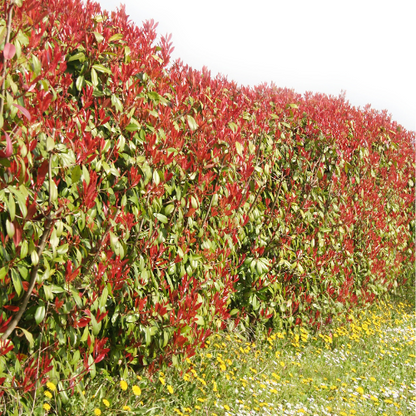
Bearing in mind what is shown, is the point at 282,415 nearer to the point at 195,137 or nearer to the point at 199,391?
the point at 199,391

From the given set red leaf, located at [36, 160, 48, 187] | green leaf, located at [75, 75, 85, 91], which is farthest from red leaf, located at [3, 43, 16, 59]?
green leaf, located at [75, 75, 85, 91]

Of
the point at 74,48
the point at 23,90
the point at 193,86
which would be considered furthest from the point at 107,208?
the point at 193,86

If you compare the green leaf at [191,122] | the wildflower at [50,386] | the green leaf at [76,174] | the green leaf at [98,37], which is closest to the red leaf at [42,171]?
the green leaf at [76,174]

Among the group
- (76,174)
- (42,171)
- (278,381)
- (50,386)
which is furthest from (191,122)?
(278,381)

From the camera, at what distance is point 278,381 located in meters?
3.92

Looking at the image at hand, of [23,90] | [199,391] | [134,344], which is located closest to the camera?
[23,90]

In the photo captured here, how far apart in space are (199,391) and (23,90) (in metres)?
2.46

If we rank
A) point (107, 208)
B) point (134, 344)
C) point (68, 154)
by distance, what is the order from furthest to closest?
1. point (134, 344)
2. point (107, 208)
3. point (68, 154)

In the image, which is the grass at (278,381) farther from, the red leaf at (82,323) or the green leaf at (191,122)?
the green leaf at (191,122)

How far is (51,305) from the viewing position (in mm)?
2496

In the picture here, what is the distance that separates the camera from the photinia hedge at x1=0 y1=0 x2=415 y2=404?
229cm

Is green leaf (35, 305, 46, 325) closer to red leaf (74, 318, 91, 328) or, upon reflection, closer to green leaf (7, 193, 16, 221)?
A: red leaf (74, 318, 91, 328)

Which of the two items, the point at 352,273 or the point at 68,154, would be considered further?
the point at 352,273

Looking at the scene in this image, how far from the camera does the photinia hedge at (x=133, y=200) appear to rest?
7.50ft
